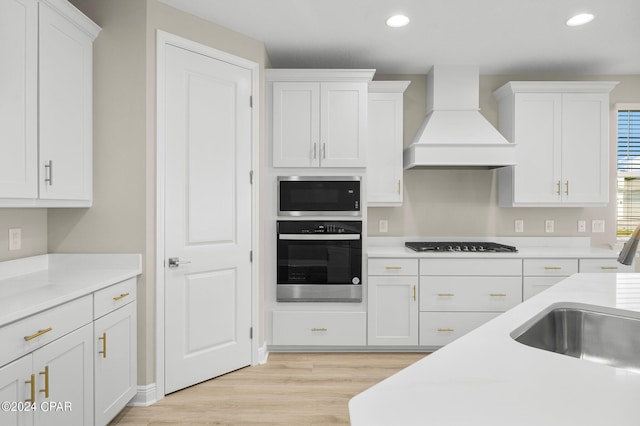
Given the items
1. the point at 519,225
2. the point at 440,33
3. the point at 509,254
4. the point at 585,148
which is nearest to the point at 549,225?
the point at 519,225

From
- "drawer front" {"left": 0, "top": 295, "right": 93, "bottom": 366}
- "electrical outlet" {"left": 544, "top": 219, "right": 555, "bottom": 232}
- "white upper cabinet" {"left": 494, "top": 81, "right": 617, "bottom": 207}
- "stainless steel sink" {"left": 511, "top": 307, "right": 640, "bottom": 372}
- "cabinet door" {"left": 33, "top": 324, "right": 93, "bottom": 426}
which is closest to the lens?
"stainless steel sink" {"left": 511, "top": 307, "right": 640, "bottom": 372}

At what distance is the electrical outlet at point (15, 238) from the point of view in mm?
2211

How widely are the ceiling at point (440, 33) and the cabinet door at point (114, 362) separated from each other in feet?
6.49

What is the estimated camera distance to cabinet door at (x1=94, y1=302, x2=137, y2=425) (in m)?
2.00

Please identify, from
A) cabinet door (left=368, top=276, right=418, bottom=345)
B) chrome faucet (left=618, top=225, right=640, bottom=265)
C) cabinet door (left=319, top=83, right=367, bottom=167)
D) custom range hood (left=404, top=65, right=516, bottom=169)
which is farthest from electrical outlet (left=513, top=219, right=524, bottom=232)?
chrome faucet (left=618, top=225, right=640, bottom=265)

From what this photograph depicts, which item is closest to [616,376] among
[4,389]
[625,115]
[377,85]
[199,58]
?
[4,389]

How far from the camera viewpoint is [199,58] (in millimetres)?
2711

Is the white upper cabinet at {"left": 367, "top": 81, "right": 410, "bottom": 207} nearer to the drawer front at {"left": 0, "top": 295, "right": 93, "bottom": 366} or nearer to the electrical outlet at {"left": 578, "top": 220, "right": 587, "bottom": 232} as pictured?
the electrical outlet at {"left": 578, "top": 220, "right": 587, "bottom": 232}

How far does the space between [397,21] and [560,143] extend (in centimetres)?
194

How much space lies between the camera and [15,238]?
88.1 inches

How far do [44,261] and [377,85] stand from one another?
9.34ft

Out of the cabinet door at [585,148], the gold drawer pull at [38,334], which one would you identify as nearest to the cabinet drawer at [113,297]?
the gold drawer pull at [38,334]

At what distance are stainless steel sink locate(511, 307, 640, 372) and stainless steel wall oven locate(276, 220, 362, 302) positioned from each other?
1993 millimetres

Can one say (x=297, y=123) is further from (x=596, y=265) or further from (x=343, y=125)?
(x=596, y=265)
